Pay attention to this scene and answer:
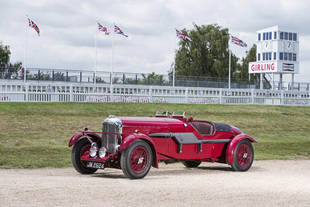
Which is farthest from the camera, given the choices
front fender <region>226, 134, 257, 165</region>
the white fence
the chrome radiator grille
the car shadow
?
the white fence

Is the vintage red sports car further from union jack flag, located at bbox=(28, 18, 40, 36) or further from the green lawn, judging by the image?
union jack flag, located at bbox=(28, 18, 40, 36)

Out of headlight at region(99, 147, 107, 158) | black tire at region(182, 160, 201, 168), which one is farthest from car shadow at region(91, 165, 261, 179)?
headlight at region(99, 147, 107, 158)

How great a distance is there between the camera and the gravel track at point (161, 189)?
8.23 metres

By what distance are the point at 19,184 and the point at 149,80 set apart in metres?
42.7

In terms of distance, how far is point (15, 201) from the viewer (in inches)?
313

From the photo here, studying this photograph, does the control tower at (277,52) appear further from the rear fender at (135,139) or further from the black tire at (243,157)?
the rear fender at (135,139)

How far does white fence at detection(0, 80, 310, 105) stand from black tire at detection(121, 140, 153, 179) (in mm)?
22120

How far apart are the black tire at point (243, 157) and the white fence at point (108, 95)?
20915 millimetres

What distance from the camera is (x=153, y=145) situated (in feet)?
37.1

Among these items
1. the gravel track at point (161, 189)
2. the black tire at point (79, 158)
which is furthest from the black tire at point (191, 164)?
the black tire at point (79, 158)

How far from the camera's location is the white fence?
3247cm

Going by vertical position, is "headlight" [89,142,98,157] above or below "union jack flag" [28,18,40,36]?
below

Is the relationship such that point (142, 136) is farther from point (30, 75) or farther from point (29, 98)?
point (30, 75)

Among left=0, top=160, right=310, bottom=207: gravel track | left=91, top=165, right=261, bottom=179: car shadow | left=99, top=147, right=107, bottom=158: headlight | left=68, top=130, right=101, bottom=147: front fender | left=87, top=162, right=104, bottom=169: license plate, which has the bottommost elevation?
left=91, top=165, right=261, bottom=179: car shadow
